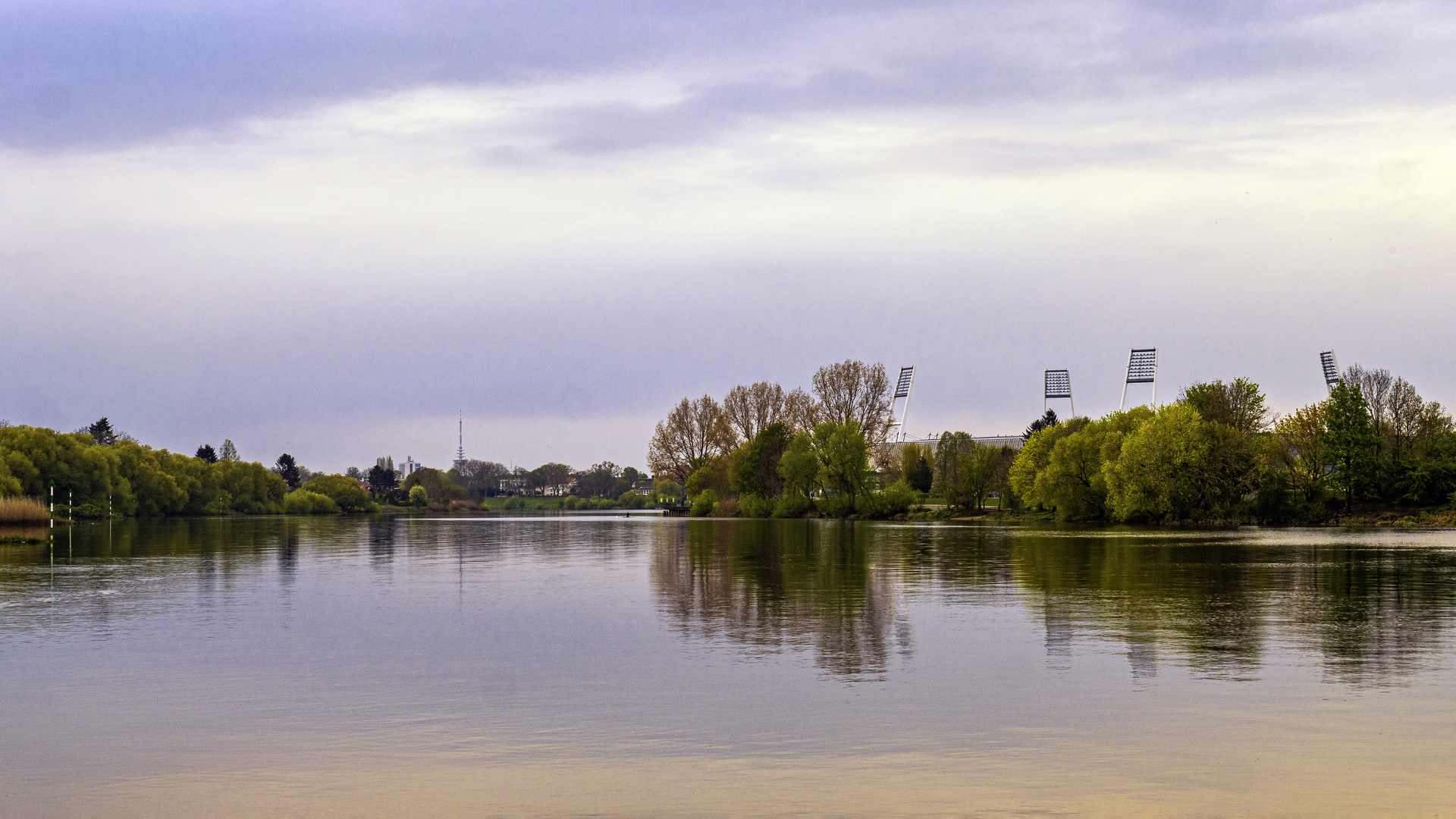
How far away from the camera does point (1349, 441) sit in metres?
73.2

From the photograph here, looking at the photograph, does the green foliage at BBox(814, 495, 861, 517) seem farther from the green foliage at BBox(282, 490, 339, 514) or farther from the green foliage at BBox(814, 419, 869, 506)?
the green foliage at BBox(282, 490, 339, 514)

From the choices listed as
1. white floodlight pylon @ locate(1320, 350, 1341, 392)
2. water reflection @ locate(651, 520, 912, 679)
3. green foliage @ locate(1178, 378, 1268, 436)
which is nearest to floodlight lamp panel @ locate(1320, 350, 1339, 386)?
white floodlight pylon @ locate(1320, 350, 1341, 392)

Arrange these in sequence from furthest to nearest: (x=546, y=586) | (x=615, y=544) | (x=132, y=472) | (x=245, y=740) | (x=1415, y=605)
Result: (x=132, y=472), (x=615, y=544), (x=546, y=586), (x=1415, y=605), (x=245, y=740)

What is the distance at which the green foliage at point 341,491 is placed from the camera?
166 m

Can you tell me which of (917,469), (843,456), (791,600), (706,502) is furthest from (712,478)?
(791,600)

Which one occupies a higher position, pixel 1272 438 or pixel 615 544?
pixel 1272 438

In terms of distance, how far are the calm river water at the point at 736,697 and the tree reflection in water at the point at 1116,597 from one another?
15 cm

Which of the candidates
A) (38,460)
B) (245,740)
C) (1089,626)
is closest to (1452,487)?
(1089,626)

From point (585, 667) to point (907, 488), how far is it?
8612 centimetres

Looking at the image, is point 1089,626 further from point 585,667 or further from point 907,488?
point 907,488

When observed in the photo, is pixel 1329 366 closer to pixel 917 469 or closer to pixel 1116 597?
pixel 917 469

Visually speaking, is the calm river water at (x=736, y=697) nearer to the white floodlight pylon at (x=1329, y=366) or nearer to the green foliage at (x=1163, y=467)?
the green foliage at (x=1163, y=467)

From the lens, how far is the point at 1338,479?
245 ft

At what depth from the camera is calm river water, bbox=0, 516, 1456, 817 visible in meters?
9.23
